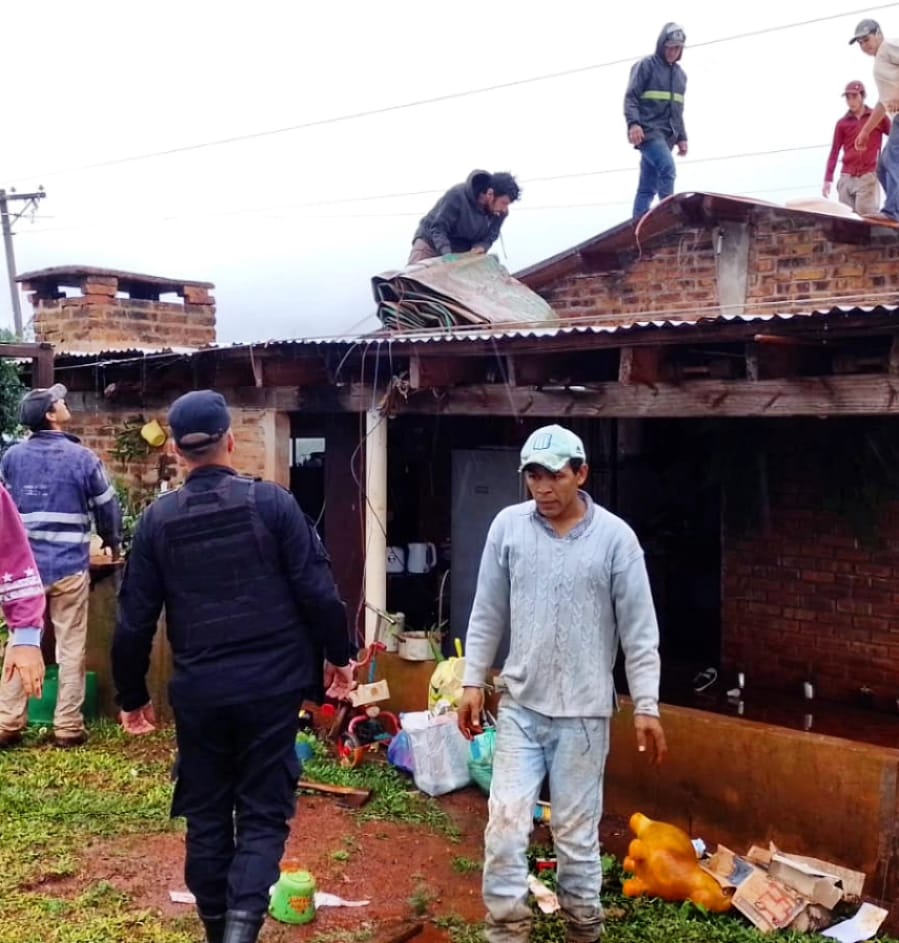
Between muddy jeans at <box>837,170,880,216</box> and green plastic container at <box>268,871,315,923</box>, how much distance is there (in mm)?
7929

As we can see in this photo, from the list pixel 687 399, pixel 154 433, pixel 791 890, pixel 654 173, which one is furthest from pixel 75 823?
pixel 654 173

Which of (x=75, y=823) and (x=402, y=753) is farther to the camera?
(x=402, y=753)

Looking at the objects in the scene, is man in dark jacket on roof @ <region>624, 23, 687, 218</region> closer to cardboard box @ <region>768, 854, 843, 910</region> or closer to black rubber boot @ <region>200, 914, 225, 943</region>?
cardboard box @ <region>768, 854, 843, 910</region>

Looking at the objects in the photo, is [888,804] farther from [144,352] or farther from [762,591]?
[144,352]

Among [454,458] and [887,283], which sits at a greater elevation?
[887,283]

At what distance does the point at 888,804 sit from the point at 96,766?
4.47 metres

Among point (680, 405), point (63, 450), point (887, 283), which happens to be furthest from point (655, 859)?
point (887, 283)

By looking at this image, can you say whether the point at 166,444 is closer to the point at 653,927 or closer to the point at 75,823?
the point at 75,823

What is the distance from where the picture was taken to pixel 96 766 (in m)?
6.64

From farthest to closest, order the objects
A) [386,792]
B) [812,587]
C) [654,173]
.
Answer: [654,173]
[812,587]
[386,792]

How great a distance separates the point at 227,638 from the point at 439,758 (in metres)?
2.88

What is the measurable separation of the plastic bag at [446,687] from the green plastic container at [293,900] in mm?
1968

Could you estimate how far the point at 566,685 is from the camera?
405 cm

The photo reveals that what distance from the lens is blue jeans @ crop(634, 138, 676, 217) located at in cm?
1014
